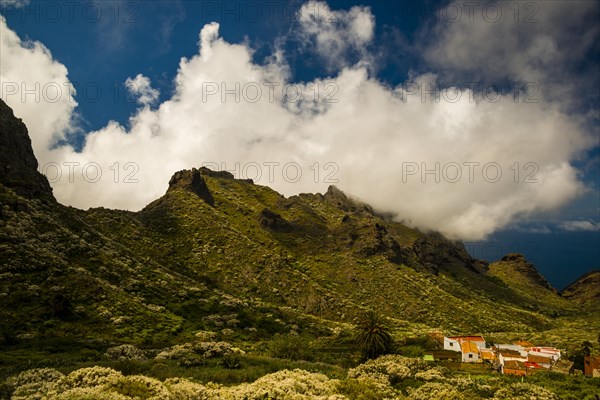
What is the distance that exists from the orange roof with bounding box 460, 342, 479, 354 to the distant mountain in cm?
3434

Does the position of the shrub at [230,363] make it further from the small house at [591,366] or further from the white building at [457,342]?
the white building at [457,342]

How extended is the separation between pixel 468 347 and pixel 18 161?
106262 millimetres

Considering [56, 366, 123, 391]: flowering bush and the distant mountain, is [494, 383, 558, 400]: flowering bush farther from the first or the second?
the distant mountain

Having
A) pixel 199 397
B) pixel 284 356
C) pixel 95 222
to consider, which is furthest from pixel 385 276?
pixel 199 397

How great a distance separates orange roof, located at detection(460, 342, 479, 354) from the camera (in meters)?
75.3

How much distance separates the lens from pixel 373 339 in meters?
57.8

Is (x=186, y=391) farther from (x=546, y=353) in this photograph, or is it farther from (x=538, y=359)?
(x=546, y=353)

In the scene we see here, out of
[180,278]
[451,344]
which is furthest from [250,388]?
[180,278]

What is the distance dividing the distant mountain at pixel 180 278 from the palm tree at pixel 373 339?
2527 centimetres

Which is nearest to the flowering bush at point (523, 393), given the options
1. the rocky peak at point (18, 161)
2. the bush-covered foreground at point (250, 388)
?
the bush-covered foreground at point (250, 388)

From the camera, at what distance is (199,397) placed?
2197 cm

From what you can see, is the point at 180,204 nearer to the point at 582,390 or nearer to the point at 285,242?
the point at 285,242

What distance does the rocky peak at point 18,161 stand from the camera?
89.0m

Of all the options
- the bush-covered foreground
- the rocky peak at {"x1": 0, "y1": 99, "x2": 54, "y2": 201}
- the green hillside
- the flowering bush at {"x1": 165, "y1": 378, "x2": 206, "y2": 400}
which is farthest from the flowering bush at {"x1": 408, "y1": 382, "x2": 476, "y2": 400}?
the rocky peak at {"x1": 0, "y1": 99, "x2": 54, "y2": 201}
